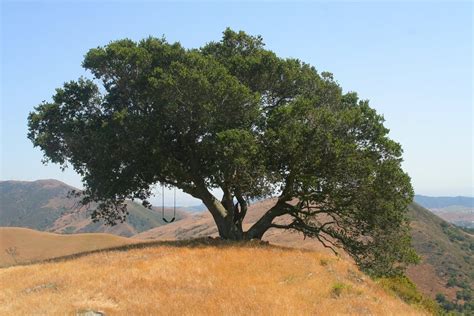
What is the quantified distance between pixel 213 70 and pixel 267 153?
17.9 feet

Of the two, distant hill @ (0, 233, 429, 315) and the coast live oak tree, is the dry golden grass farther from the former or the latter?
the coast live oak tree

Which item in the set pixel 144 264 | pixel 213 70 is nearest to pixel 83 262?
pixel 144 264

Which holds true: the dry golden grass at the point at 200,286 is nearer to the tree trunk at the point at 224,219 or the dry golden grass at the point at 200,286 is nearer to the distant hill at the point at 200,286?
the distant hill at the point at 200,286

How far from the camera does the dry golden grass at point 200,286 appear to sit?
15.2 m

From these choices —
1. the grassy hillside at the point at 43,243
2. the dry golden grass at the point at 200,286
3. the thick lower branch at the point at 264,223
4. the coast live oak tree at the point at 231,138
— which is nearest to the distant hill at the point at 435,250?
the grassy hillside at the point at 43,243

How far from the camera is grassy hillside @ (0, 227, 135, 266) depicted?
210ft

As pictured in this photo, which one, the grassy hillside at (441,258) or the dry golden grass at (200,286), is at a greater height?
the dry golden grass at (200,286)

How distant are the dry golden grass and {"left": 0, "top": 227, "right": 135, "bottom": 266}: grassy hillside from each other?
41797 mm

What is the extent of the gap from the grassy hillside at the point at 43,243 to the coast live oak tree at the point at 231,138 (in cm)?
3658

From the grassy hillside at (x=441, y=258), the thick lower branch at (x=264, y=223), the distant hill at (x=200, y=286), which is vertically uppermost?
the thick lower branch at (x=264, y=223)

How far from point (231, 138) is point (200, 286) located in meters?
8.17

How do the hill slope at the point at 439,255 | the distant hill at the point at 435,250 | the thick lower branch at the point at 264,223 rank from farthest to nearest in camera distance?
the hill slope at the point at 439,255 → the distant hill at the point at 435,250 → the thick lower branch at the point at 264,223

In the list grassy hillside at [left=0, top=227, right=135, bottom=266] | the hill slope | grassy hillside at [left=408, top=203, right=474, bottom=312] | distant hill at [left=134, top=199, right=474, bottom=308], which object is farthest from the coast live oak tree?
the hill slope

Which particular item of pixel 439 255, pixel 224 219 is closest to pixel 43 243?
pixel 224 219
